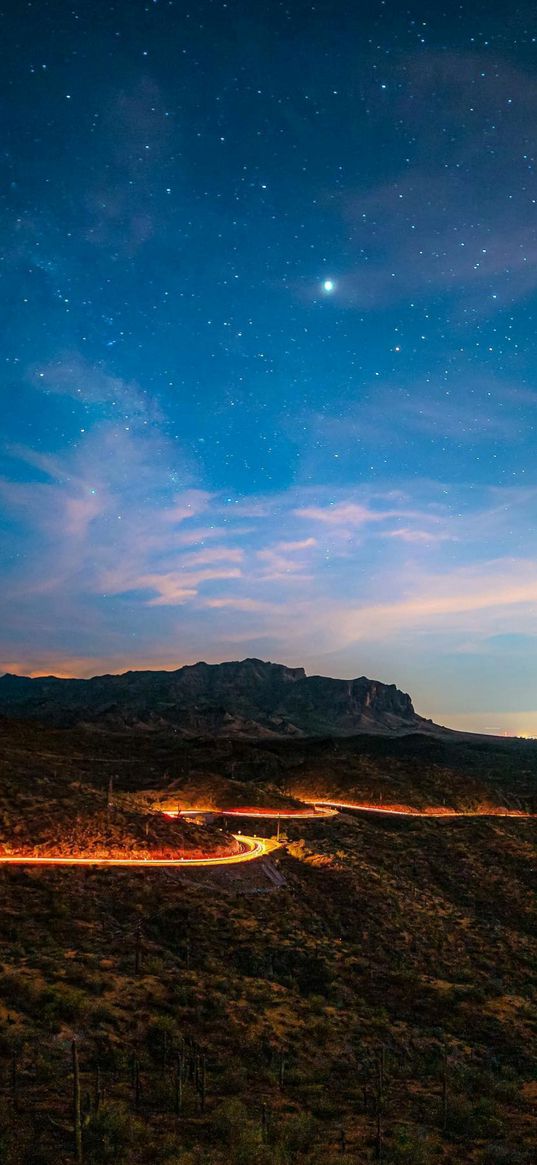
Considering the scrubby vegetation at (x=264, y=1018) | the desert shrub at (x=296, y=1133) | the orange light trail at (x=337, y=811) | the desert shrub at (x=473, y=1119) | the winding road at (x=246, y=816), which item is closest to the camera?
the desert shrub at (x=296, y=1133)

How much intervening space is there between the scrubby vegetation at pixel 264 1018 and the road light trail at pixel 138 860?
1.55 meters

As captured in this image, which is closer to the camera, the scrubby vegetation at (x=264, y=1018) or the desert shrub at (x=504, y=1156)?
the scrubby vegetation at (x=264, y=1018)

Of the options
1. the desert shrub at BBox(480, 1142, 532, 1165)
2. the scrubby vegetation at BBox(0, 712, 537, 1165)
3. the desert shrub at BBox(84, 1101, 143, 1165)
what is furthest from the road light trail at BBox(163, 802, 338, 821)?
the desert shrub at BBox(84, 1101, 143, 1165)

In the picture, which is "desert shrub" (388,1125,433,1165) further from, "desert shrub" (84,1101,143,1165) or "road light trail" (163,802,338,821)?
"road light trail" (163,802,338,821)

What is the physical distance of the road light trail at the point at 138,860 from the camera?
39875mm

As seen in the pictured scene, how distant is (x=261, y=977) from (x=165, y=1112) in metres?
14.3

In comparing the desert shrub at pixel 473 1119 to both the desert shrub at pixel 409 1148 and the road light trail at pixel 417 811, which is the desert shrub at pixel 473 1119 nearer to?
the desert shrub at pixel 409 1148

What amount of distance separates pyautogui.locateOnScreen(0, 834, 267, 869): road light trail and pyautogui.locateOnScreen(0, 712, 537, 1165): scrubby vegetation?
1549mm

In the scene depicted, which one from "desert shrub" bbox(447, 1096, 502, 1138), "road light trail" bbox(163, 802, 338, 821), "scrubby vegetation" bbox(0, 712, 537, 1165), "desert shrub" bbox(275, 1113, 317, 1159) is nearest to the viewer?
"desert shrub" bbox(275, 1113, 317, 1159)

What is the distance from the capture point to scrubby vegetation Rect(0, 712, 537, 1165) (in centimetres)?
1579

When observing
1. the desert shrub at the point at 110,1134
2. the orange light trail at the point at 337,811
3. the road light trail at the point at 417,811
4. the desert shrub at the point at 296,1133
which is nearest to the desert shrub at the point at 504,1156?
the desert shrub at the point at 296,1133

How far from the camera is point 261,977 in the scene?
3002 cm

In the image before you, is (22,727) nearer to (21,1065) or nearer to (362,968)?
(362,968)

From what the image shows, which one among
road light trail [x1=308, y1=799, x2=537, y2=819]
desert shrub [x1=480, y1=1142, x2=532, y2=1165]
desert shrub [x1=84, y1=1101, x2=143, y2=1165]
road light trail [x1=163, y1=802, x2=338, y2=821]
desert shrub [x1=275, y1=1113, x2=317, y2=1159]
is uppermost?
desert shrub [x1=84, y1=1101, x2=143, y2=1165]
